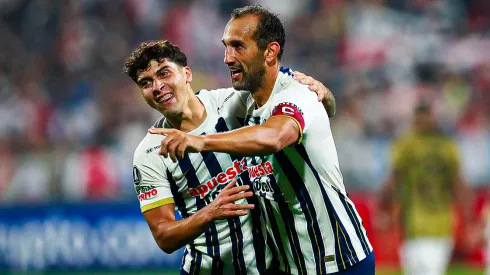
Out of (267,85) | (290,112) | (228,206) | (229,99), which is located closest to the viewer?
(290,112)

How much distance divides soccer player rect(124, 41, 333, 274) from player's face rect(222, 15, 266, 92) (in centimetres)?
52

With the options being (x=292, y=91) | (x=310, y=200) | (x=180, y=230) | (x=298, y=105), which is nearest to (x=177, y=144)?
(x=298, y=105)

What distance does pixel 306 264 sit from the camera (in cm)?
434

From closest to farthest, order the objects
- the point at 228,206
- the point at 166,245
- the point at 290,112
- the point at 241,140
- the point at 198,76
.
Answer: the point at 241,140 < the point at 290,112 < the point at 228,206 < the point at 166,245 < the point at 198,76

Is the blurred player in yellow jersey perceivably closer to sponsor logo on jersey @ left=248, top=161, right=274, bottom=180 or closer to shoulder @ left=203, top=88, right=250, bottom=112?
shoulder @ left=203, top=88, right=250, bottom=112

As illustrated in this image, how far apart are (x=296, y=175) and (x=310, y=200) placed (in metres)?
0.15

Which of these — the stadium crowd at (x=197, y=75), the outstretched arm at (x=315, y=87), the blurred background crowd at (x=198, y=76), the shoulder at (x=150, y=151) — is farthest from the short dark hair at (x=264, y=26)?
the stadium crowd at (x=197, y=75)

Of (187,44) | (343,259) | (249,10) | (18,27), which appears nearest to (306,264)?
(343,259)

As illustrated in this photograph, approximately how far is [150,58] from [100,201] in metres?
6.24

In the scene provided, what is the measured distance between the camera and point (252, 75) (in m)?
4.25

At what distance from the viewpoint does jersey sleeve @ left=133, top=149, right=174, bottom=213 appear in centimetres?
467

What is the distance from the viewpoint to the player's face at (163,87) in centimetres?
463

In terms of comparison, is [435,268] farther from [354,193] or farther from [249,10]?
[249,10]

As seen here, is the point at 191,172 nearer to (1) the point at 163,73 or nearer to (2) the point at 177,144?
(1) the point at 163,73
